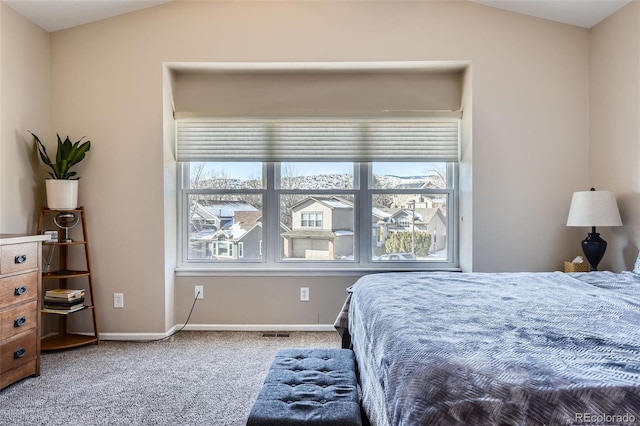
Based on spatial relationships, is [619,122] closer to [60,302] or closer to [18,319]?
[18,319]

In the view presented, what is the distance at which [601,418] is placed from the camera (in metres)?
0.88

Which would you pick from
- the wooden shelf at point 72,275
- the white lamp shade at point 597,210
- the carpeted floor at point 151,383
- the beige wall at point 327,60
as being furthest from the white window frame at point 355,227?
the white lamp shade at point 597,210

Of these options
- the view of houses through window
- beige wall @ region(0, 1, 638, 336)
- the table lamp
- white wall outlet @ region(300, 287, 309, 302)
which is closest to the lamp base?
the table lamp

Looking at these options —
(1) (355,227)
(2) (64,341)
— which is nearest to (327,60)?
(1) (355,227)

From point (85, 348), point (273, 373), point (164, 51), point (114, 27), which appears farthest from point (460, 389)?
point (114, 27)

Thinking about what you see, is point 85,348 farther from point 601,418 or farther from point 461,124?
point 461,124

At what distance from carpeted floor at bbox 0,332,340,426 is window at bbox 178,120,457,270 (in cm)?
76

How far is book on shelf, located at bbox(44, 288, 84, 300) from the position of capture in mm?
2916

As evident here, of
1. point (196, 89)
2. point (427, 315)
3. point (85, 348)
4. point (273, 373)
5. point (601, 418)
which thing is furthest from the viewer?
point (196, 89)

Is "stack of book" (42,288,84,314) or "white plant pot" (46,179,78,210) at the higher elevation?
"white plant pot" (46,179,78,210)

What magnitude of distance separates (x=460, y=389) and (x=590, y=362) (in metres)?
0.40

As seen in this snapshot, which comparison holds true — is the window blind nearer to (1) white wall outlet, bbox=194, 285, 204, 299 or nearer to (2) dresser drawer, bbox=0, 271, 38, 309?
(1) white wall outlet, bbox=194, 285, 204, 299

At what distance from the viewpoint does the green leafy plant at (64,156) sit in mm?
2938

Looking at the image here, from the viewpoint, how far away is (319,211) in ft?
11.6
